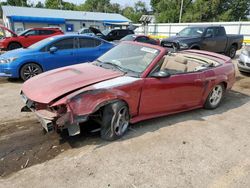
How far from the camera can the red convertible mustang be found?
3.21 metres

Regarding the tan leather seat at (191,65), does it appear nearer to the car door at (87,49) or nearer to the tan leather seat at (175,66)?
the tan leather seat at (175,66)

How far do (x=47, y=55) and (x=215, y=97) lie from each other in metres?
5.13

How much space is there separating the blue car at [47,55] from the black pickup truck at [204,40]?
14.4 ft

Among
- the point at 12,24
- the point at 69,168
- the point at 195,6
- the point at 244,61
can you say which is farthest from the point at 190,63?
the point at 195,6

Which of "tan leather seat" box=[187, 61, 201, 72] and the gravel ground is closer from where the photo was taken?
the gravel ground

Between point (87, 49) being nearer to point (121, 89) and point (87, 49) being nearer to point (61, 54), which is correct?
point (61, 54)

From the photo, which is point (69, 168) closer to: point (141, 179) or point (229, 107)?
point (141, 179)

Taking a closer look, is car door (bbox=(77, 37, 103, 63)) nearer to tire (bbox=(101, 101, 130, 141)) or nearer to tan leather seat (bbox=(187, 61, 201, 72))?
tan leather seat (bbox=(187, 61, 201, 72))

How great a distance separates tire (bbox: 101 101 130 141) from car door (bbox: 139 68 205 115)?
371mm

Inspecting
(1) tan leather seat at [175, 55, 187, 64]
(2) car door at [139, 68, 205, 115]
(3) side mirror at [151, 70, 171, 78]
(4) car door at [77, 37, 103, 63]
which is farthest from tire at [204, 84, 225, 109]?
(4) car door at [77, 37, 103, 63]

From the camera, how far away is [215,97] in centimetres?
535

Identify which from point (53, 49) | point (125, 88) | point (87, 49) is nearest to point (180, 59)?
point (125, 88)

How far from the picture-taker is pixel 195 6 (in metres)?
48.8

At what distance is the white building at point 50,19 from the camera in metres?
32.6
